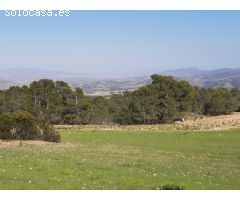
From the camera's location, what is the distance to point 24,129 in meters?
32.5

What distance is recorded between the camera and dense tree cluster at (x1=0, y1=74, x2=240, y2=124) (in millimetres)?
66688

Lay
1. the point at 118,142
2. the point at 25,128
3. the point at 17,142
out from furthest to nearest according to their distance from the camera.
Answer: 1. the point at 118,142
2. the point at 25,128
3. the point at 17,142

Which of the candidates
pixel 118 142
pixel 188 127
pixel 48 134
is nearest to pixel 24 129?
pixel 48 134

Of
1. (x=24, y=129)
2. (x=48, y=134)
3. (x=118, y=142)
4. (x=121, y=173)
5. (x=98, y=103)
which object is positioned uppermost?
(x=121, y=173)

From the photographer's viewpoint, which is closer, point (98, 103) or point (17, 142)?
point (17, 142)

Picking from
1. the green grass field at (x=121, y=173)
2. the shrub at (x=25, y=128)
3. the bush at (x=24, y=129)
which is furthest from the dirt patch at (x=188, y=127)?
the green grass field at (x=121, y=173)

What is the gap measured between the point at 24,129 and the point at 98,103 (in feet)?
122

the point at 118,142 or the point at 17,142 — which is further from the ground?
the point at 17,142

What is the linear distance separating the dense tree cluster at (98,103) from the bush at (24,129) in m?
33.0

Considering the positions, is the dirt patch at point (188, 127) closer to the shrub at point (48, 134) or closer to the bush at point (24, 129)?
the shrub at point (48, 134)

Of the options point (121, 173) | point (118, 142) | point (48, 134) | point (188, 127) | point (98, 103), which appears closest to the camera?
point (121, 173)

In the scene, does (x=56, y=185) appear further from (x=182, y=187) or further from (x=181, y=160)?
(x=181, y=160)

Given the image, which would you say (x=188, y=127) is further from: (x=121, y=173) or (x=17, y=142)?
(x=121, y=173)
